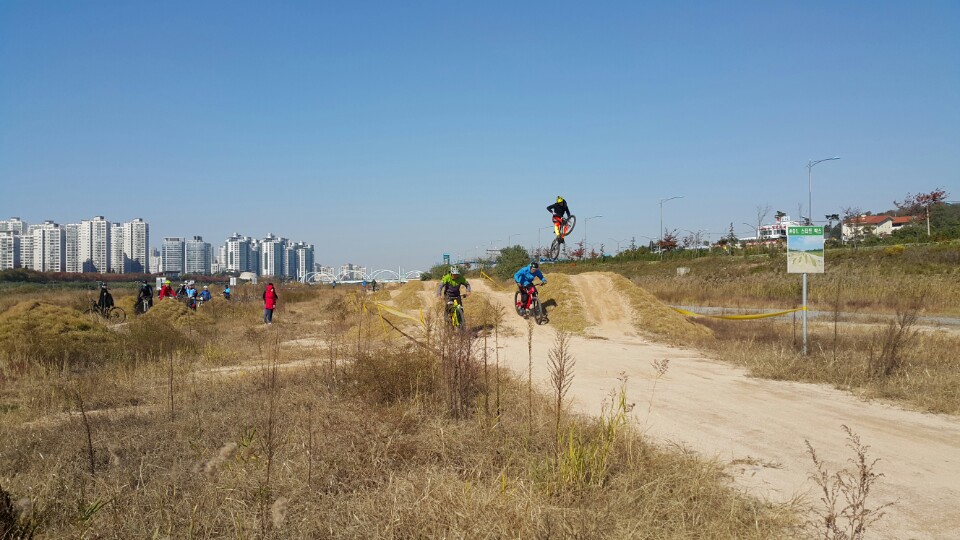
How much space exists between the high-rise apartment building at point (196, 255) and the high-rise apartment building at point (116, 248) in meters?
24.9

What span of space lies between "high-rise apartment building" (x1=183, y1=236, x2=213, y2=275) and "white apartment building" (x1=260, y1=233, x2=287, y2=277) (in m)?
15.7

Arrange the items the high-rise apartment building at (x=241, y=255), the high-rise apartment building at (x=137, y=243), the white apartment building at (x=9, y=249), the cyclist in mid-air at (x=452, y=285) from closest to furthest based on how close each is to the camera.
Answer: the cyclist in mid-air at (x=452, y=285), the white apartment building at (x=9, y=249), the high-rise apartment building at (x=137, y=243), the high-rise apartment building at (x=241, y=255)

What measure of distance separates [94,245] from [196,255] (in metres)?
32.8

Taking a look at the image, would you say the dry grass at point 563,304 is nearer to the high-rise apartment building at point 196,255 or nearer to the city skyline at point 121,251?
the city skyline at point 121,251

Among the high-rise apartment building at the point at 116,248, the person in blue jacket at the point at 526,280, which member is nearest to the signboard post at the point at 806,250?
the person in blue jacket at the point at 526,280

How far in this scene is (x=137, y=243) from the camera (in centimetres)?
14975

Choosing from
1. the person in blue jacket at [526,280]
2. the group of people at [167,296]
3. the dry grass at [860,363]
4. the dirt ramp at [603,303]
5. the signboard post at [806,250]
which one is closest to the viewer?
the dry grass at [860,363]

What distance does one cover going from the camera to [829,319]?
73.7 ft

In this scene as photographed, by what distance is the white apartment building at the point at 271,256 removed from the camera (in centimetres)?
16975

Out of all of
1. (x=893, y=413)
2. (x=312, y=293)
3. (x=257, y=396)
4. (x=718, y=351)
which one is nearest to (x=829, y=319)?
(x=718, y=351)

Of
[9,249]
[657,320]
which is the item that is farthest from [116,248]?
[657,320]

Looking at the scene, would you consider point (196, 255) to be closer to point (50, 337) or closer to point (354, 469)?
point (50, 337)

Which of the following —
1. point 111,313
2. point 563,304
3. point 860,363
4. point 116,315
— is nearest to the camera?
point 860,363

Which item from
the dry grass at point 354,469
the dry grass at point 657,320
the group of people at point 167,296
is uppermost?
the group of people at point 167,296
